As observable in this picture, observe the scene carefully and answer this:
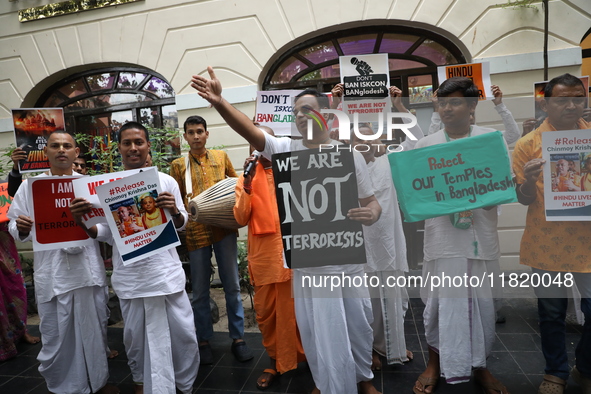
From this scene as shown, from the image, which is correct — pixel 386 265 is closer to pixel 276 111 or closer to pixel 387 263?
pixel 387 263

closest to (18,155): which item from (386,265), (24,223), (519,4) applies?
(24,223)

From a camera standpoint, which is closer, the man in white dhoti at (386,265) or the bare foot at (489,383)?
the bare foot at (489,383)

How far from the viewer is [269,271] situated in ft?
9.62

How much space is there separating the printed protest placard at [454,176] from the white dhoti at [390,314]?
86 cm

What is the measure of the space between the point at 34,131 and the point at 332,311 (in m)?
3.22

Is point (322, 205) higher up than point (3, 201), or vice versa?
point (3, 201)

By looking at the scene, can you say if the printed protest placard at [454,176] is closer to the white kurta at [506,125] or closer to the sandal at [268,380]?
the white kurta at [506,125]

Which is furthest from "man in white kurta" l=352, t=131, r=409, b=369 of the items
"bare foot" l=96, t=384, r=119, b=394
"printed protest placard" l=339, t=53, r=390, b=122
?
"bare foot" l=96, t=384, r=119, b=394

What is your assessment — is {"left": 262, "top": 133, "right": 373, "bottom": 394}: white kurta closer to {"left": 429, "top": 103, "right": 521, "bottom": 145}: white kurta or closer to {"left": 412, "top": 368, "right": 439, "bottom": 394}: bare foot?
{"left": 412, "top": 368, "right": 439, "bottom": 394}: bare foot

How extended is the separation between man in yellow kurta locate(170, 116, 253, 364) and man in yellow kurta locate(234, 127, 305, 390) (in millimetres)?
586

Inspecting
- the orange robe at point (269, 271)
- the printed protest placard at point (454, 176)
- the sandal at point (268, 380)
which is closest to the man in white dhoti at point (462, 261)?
the printed protest placard at point (454, 176)

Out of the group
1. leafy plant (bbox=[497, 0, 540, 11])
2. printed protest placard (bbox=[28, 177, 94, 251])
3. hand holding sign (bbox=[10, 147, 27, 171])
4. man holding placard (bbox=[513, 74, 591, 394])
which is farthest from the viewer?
leafy plant (bbox=[497, 0, 540, 11])

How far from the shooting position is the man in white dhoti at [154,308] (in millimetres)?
2629

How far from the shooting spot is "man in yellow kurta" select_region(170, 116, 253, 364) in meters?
3.51
